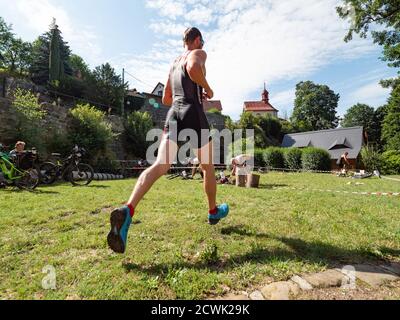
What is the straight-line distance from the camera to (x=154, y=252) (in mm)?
2215

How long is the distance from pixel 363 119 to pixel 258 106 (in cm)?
2318

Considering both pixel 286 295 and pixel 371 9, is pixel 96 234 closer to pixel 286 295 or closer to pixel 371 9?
pixel 286 295

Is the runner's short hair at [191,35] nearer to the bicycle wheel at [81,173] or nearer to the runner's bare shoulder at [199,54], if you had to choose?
the runner's bare shoulder at [199,54]

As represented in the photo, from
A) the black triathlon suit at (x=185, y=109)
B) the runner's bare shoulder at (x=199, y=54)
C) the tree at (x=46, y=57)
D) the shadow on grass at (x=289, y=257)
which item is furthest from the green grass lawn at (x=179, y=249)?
the tree at (x=46, y=57)

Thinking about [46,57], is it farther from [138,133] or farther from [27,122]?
[27,122]

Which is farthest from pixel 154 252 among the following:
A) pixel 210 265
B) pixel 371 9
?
pixel 371 9

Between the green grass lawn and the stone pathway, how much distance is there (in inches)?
3.1

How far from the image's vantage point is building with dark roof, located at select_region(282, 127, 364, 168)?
104 feet

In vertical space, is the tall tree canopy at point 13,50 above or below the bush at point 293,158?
above

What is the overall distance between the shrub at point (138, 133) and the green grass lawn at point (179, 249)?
16.4 metres

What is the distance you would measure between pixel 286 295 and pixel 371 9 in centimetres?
1827

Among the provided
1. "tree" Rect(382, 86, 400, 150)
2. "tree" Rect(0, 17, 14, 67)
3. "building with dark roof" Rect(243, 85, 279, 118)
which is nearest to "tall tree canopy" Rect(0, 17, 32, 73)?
"tree" Rect(0, 17, 14, 67)

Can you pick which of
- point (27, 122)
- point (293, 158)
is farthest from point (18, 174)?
point (293, 158)

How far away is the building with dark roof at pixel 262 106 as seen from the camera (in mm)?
66481
